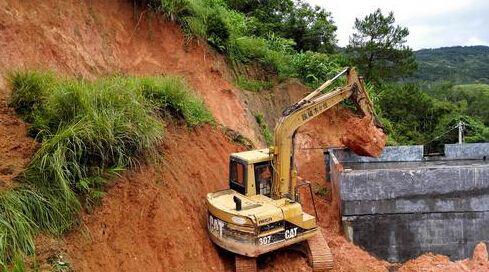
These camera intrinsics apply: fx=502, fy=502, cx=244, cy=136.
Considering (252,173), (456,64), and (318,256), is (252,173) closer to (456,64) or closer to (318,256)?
(318,256)

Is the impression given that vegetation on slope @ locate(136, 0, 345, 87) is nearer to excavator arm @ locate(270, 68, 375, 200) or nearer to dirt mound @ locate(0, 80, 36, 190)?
excavator arm @ locate(270, 68, 375, 200)

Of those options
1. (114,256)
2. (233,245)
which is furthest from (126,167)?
(233,245)

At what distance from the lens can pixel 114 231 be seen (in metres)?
7.42

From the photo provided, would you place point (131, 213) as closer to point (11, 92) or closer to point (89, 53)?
point (11, 92)

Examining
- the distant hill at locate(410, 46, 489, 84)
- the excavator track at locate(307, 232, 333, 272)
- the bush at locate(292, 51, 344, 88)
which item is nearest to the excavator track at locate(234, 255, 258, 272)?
the excavator track at locate(307, 232, 333, 272)

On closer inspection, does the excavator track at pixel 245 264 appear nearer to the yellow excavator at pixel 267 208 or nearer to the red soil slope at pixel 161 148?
the yellow excavator at pixel 267 208

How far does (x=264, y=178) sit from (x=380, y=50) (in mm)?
17945

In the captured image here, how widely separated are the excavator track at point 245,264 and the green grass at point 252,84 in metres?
7.75

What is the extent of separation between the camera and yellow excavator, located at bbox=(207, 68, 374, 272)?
8.10m

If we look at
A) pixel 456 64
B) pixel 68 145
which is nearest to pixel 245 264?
pixel 68 145

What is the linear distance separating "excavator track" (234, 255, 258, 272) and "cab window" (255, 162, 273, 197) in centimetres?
121

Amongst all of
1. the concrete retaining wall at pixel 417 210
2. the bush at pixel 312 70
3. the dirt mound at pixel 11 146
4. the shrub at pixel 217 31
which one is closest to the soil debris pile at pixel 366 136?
the concrete retaining wall at pixel 417 210

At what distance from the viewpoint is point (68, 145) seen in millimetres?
7348

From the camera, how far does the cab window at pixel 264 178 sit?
29.2ft
